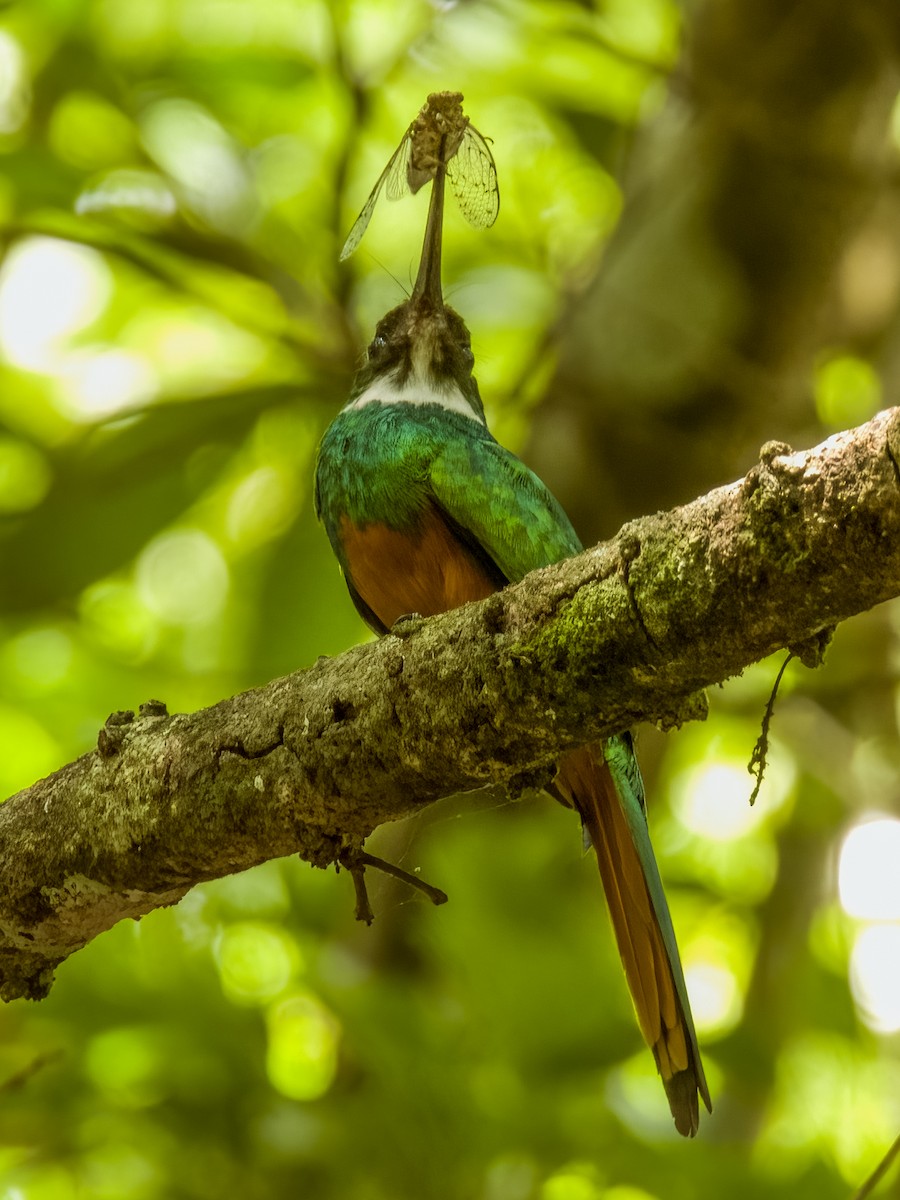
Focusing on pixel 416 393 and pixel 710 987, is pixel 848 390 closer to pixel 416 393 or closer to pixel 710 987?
pixel 416 393

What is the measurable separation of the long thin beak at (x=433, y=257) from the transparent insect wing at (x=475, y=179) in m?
0.04

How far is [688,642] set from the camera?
5.23 ft

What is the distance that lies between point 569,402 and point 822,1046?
190 cm

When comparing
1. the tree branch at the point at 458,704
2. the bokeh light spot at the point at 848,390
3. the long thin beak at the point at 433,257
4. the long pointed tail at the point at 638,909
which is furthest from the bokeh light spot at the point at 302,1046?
the bokeh light spot at the point at 848,390

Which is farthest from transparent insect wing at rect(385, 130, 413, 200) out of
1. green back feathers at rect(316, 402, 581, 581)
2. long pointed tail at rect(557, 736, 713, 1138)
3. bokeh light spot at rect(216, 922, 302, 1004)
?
bokeh light spot at rect(216, 922, 302, 1004)

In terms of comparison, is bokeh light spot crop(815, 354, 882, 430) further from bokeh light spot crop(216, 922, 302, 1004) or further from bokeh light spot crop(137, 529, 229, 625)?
bokeh light spot crop(216, 922, 302, 1004)

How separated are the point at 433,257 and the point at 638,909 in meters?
1.70

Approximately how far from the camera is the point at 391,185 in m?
2.97

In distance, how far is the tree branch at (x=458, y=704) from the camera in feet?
4.80

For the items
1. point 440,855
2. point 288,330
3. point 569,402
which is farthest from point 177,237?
point 440,855

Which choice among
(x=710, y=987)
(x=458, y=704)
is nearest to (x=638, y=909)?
(x=458, y=704)

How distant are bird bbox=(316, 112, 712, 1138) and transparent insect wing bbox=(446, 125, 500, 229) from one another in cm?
4

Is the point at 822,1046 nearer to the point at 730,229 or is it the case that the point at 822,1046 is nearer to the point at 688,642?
the point at 730,229

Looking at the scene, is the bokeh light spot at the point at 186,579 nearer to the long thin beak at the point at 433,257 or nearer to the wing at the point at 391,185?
the long thin beak at the point at 433,257
